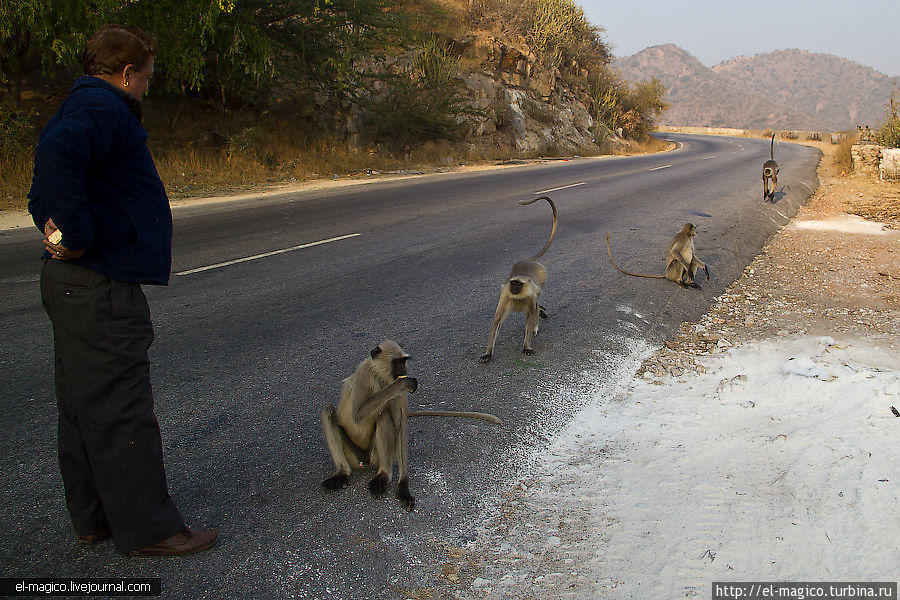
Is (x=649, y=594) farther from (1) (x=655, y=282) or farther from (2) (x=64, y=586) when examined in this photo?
(1) (x=655, y=282)

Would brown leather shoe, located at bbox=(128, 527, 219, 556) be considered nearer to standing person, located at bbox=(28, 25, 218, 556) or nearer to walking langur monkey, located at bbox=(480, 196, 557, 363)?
standing person, located at bbox=(28, 25, 218, 556)

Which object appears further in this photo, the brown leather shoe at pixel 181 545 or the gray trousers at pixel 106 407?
the brown leather shoe at pixel 181 545

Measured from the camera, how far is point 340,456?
10.9 ft

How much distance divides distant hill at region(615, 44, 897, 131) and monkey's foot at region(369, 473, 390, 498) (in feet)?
362

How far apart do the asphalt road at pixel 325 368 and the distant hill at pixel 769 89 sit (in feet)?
342

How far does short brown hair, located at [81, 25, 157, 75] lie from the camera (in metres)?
2.46

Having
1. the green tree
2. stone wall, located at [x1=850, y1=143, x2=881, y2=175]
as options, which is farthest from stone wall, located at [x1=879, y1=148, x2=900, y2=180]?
the green tree

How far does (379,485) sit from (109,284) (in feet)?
5.22

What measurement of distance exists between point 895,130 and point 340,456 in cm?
2215

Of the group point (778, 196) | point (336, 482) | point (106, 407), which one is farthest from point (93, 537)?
point (778, 196)

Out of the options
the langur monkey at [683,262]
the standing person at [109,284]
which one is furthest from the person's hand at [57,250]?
the langur monkey at [683,262]

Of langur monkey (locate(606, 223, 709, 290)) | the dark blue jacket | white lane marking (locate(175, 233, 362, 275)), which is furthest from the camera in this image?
white lane marking (locate(175, 233, 362, 275))

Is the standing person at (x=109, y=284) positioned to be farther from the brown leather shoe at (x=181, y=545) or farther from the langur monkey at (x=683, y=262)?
the langur monkey at (x=683, y=262)

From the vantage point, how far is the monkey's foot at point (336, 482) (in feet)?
10.7
